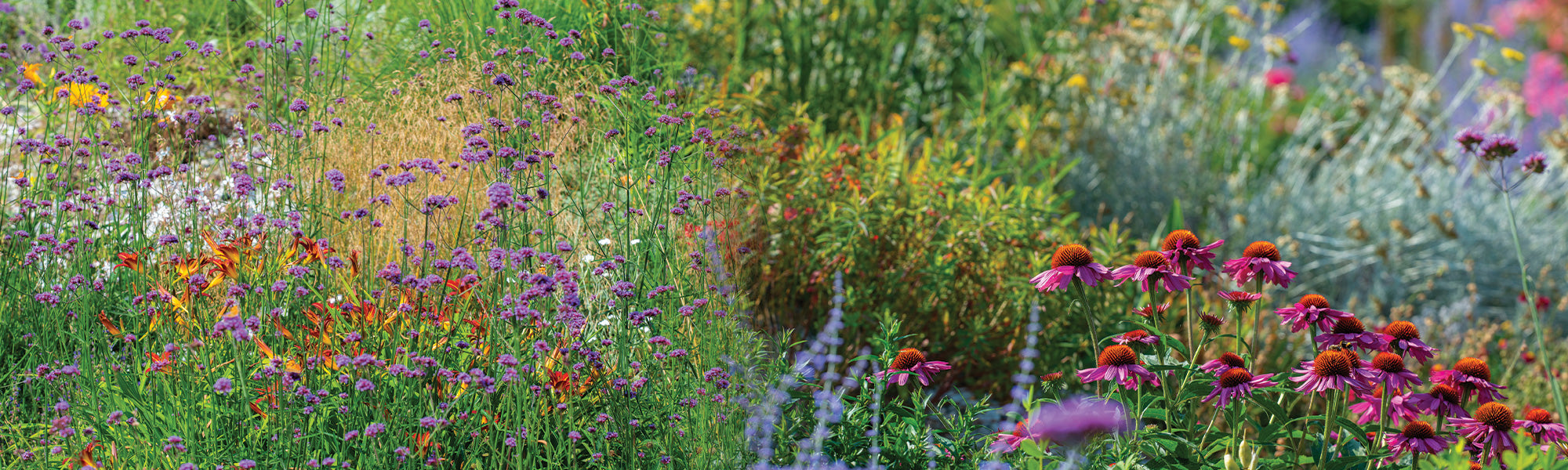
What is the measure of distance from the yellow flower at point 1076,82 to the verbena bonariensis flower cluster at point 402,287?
231 cm

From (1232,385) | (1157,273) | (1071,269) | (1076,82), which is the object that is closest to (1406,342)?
(1232,385)

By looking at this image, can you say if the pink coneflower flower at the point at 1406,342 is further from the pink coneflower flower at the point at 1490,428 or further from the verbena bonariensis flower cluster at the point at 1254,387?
the pink coneflower flower at the point at 1490,428

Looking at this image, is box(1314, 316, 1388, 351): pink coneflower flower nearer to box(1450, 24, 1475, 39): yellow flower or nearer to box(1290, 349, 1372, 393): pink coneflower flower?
box(1290, 349, 1372, 393): pink coneflower flower

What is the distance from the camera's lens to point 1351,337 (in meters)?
2.13

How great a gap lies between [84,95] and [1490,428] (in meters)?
3.58

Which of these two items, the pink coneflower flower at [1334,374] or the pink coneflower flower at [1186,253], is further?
the pink coneflower flower at [1186,253]

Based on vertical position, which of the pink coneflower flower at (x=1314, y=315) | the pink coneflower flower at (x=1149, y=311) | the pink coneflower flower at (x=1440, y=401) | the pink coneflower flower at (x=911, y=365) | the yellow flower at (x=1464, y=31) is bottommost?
the pink coneflower flower at (x=911, y=365)

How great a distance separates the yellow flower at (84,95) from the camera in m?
2.94

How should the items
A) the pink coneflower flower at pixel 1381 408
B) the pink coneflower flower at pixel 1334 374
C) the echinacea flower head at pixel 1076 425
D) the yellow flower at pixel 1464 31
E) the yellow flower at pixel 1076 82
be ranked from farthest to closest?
the yellow flower at pixel 1076 82 < the yellow flower at pixel 1464 31 < the pink coneflower flower at pixel 1381 408 < the pink coneflower flower at pixel 1334 374 < the echinacea flower head at pixel 1076 425

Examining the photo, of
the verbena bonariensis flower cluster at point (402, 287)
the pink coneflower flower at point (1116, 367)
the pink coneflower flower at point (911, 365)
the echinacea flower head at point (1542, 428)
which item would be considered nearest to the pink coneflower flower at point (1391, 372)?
the echinacea flower head at point (1542, 428)

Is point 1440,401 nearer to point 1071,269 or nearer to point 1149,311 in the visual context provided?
point 1149,311

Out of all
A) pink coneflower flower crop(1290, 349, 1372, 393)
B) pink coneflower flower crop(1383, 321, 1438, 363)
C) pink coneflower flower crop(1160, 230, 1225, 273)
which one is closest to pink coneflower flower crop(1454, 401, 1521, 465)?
pink coneflower flower crop(1383, 321, 1438, 363)

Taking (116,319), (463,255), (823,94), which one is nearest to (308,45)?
(116,319)

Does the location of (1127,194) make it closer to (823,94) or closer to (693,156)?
(823,94)
